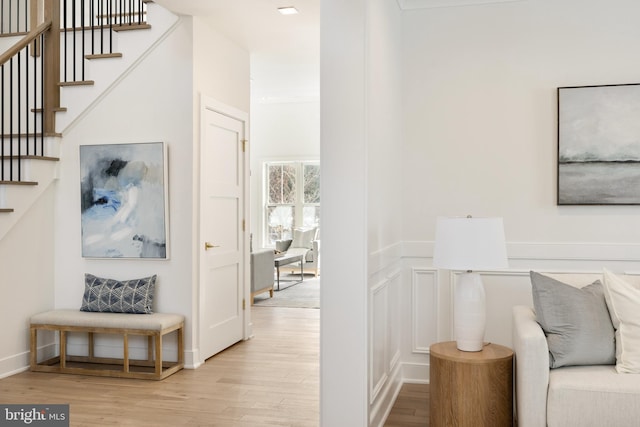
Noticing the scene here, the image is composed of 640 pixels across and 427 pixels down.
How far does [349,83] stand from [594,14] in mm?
2074

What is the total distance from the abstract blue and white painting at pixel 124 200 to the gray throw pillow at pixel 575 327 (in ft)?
10.0

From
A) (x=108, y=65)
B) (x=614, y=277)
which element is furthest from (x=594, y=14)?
(x=108, y=65)

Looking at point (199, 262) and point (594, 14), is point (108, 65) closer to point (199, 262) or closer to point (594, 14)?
point (199, 262)

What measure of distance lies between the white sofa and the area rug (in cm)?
500

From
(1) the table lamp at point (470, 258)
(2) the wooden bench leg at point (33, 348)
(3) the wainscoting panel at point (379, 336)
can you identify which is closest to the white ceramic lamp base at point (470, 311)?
(1) the table lamp at point (470, 258)

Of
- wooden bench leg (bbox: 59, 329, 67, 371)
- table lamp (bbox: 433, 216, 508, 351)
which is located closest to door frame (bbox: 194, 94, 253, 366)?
wooden bench leg (bbox: 59, 329, 67, 371)

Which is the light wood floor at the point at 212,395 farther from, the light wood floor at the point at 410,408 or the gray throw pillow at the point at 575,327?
the gray throw pillow at the point at 575,327

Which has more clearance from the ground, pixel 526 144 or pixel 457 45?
pixel 457 45

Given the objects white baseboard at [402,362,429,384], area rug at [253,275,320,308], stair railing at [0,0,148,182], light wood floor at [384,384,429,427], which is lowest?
area rug at [253,275,320,308]

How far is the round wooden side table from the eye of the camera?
300 cm

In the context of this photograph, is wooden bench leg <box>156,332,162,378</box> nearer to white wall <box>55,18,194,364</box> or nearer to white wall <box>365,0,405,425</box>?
white wall <box>55,18,194,364</box>

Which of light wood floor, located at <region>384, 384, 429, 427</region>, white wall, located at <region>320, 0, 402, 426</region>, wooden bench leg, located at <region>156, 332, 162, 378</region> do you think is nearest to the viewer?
white wall, located at <region>320, 0, 402, 426</region>

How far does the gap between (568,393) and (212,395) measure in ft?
7.71

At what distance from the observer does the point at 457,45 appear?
14.0 ft
